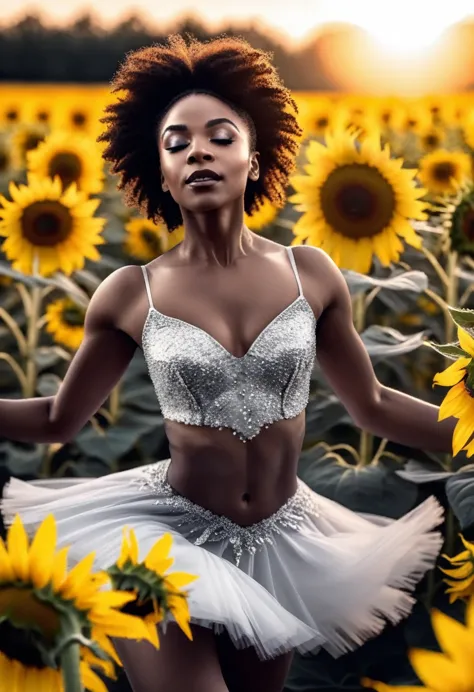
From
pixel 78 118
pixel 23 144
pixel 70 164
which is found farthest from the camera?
pixel 78 118

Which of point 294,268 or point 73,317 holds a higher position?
point 294,268

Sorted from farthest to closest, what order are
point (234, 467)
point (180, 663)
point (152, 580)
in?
point (234, 467), point (180, 663), point (152, 580)

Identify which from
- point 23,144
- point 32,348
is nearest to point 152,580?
point 32,348

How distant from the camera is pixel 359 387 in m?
1.33

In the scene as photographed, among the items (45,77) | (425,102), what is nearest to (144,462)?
(425,102)

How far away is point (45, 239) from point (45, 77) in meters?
6.51

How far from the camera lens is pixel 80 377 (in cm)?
129

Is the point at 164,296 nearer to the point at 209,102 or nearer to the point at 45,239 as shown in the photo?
the point at 209,102

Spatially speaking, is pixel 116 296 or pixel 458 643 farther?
pixel 116 296

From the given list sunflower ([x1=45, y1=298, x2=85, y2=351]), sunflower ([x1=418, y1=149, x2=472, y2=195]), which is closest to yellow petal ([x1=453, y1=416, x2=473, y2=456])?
sunflower ([x1=45, y1=298, x2=85, y2=351])

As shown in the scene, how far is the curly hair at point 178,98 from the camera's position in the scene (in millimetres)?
1260


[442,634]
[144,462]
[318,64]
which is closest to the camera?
[442,634]

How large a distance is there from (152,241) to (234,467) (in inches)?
60.9

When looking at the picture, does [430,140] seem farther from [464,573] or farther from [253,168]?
[464,573]
